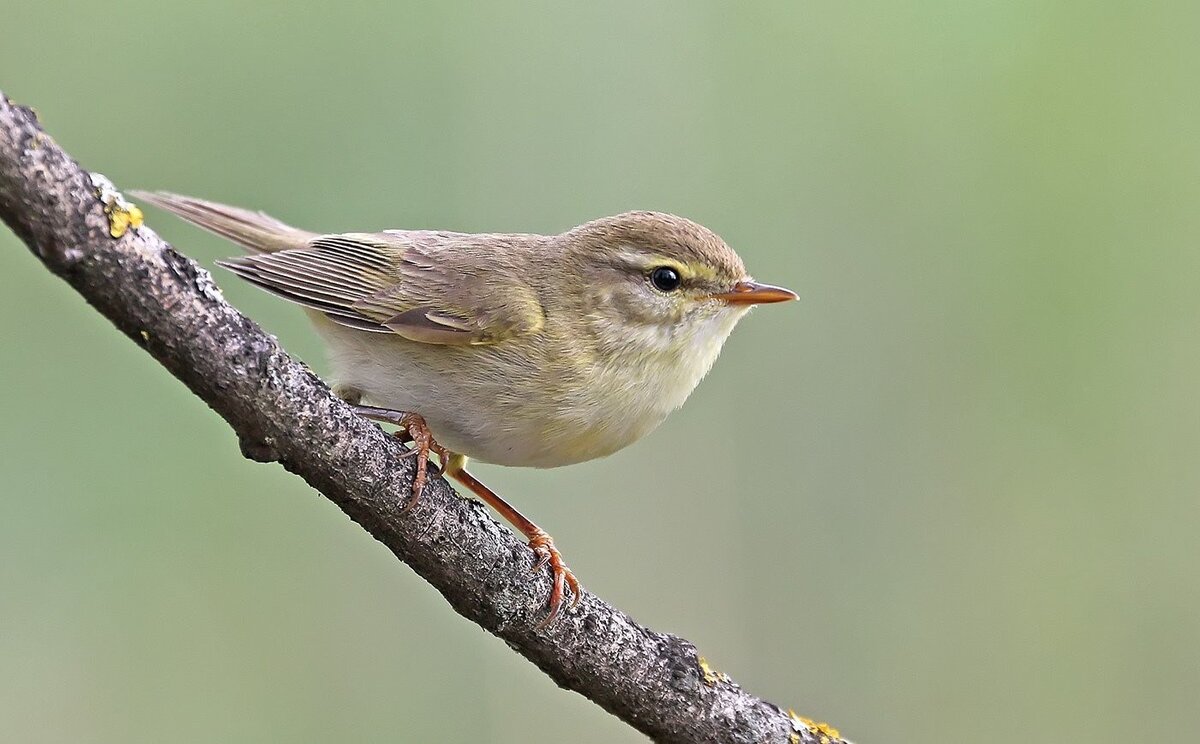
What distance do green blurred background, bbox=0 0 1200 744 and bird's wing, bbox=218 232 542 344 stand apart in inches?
38.5

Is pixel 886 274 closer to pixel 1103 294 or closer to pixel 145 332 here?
pixel 1103 294

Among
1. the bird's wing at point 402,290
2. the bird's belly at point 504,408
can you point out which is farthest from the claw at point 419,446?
the bird's wing at point 402,290

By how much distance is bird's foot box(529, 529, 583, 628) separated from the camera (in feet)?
9.35

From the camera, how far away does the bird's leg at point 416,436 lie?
8.38ft

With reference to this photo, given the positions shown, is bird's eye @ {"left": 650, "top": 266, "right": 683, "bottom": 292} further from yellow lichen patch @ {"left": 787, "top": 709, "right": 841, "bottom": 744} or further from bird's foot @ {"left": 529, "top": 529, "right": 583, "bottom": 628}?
yellow lichen patch @ {"left": 787, "top": 709, "right": 841, "bottom": 744}

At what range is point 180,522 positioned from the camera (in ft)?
15.3

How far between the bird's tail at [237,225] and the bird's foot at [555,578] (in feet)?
5.02

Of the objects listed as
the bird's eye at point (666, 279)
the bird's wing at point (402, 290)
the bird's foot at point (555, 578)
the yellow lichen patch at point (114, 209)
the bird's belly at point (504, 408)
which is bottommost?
the yellow lichen patch at point (114, 209)

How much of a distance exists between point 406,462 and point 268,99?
310cm

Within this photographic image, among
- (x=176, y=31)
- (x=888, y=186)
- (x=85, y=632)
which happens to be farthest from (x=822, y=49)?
(x=85, y=632)

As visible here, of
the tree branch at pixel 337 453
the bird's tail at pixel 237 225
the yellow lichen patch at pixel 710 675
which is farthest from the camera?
the bird's tail at pixel 237 225

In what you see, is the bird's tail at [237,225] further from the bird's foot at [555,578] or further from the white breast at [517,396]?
the bird's foot at [555,578]

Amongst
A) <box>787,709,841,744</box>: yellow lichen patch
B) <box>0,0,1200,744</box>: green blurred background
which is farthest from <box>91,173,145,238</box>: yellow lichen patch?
<box>0,0,1200,744</box>: green blurred background

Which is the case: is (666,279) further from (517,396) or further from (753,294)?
(517,396)
